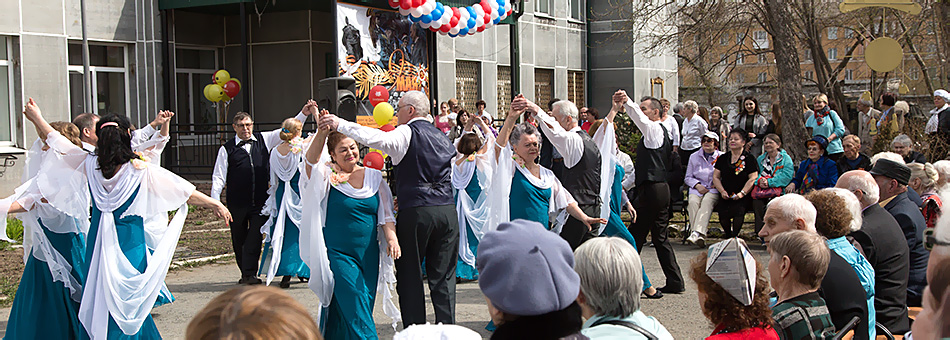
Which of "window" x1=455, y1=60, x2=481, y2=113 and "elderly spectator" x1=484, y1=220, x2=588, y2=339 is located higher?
"window" x1=455, y1=60, x2=481, y2=113

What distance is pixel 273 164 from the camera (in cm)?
870

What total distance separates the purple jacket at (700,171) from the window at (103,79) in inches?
468

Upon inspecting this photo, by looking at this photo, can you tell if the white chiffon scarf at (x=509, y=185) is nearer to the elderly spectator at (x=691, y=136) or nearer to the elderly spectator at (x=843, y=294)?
the elderly spectator at (x=843, y=294)

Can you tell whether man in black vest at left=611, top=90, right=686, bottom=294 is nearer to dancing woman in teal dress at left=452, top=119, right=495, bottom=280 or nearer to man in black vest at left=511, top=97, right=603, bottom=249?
man in black vest at left=511, top=97, right=603, bottom=249

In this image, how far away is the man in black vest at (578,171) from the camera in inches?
278

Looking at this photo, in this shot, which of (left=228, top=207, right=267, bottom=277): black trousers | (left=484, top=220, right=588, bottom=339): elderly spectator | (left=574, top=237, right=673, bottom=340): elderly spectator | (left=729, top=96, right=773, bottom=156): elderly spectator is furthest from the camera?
(left=729, top=96, right=773, bottom=156): elderly spectator

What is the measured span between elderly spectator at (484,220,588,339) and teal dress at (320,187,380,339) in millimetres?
3204

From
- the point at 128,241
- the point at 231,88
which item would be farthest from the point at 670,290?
the point at 231,88

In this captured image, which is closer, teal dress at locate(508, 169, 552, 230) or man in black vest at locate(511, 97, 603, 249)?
teal dress at locate(508, 169, 552, 230)

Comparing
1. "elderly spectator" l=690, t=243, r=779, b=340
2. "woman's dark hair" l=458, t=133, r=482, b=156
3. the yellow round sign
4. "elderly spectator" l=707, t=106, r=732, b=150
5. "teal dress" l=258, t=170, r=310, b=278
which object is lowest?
"teal dress" l=258, t=170, r=310, b=278

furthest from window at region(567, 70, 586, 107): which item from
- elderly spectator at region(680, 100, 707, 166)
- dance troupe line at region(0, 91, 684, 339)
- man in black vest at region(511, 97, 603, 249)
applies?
dance troupe line at region(0, 91, 684, 339)

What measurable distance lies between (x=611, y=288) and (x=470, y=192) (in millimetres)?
5936

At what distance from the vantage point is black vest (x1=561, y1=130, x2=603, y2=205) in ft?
23.6

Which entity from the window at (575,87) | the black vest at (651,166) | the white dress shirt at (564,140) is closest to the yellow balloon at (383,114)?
the white dress shirt at (564,140)
